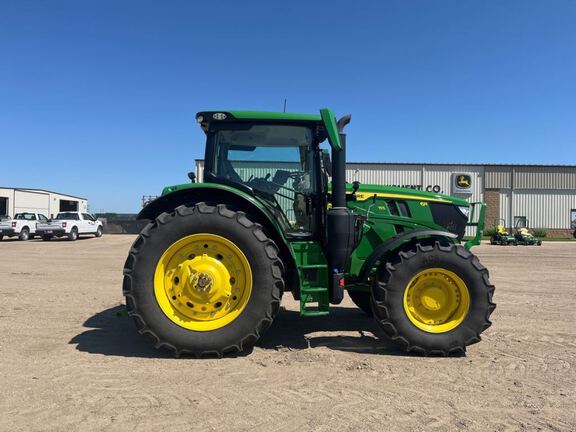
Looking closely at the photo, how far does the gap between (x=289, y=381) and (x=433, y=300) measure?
5.73 ft

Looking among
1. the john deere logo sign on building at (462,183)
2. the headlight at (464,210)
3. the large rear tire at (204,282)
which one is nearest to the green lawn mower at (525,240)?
the john deere logo sign on building at (462,183)

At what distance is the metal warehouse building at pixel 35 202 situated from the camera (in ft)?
120

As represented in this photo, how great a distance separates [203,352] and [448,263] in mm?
2566

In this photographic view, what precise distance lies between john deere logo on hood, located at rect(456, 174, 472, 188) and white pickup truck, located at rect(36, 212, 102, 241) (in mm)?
25868

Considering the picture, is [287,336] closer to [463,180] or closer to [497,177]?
[463,180]

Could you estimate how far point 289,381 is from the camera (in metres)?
3.33

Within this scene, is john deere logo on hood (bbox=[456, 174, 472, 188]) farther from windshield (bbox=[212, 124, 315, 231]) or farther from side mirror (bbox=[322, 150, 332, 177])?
windshield (bbox=[212, 124, 315, 231])

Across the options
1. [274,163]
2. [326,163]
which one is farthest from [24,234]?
[326,163]

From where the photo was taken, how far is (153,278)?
385 centimetres

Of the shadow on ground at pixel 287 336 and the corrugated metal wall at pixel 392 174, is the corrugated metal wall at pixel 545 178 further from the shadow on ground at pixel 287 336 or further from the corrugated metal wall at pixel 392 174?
the shadow on ground at pixel 287 336

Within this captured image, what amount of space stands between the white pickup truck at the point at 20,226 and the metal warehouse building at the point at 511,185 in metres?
21.7

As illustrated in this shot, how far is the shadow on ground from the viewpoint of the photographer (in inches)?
161

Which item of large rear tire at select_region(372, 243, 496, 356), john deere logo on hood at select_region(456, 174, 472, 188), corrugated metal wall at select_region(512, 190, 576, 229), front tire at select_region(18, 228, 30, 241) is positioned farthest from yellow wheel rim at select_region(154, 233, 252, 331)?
corrugated metal wall at select_region(512, 190, 576, 229)

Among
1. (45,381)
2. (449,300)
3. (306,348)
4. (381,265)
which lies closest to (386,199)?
(381,265)
